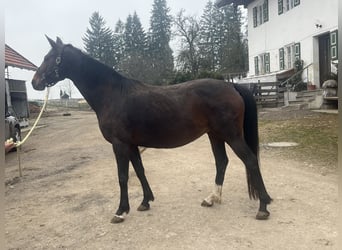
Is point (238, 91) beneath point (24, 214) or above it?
above

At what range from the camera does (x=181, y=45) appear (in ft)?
108

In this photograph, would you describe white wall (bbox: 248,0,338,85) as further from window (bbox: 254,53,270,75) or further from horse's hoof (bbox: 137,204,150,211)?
horse's hoof (bbox: 137,204,150,211)

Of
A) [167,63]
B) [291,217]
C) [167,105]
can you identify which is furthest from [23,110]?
[167,63]

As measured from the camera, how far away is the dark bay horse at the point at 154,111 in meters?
3.63

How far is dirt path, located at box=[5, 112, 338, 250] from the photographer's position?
3023 mm

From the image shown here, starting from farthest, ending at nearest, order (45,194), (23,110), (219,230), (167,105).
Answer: (23,110) < (45,194) < (167,105) < (219,230)

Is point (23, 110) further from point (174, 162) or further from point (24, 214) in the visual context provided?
point (24, 214)

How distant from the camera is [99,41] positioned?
50906mm

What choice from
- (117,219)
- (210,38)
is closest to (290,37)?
(117,219)

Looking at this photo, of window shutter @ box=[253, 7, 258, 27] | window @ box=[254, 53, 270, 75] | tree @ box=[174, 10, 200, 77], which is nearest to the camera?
window @ box=[254, 53, 270, 75]

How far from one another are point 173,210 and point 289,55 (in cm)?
1485

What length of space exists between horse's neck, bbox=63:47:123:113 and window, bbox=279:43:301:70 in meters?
13.7

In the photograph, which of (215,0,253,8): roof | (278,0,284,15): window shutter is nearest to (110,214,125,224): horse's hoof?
(278,0,284,15): window shutter

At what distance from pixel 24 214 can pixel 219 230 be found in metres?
2.45
